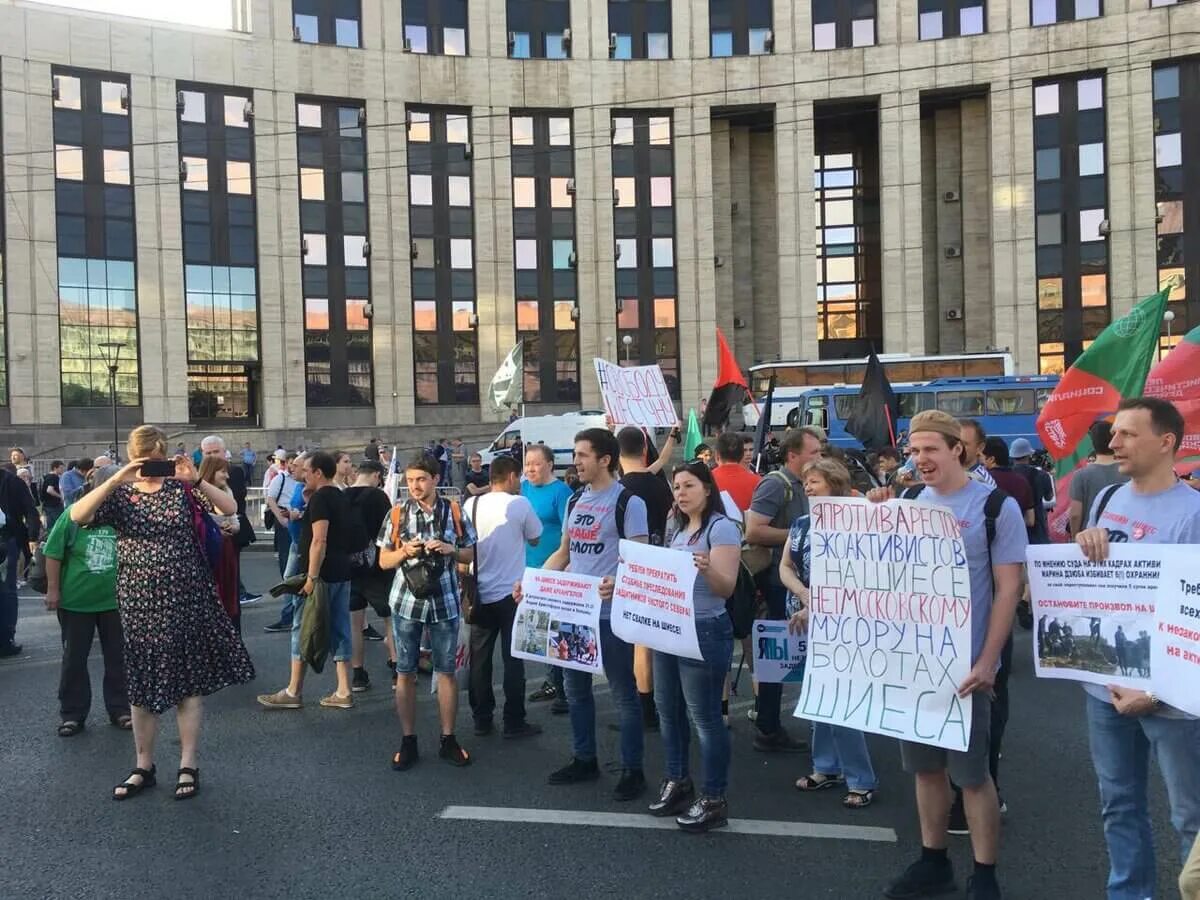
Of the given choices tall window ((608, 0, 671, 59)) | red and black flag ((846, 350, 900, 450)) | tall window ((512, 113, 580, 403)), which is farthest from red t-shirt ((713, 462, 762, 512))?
tall window ((608, 0, 671, 59))

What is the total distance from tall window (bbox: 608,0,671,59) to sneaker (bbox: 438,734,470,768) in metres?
44.8

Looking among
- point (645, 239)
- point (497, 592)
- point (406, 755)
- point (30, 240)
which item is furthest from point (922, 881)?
point (30, 240)

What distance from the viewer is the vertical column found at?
38.3 metres

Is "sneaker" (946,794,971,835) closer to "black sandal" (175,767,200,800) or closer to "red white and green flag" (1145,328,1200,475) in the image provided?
"red white and green flag" (1145,328,1200,475)

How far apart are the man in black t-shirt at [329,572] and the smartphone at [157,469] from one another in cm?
177

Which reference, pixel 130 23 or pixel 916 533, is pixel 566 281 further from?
pixel 916 533

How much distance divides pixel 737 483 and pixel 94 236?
135 feet

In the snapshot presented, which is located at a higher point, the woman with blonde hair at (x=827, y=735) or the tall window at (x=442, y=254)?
the tall window at (x=442, y=254)

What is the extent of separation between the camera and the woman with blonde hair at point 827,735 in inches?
201

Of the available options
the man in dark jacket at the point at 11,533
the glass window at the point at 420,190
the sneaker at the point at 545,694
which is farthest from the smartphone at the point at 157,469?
the glass window at the point at 420,190

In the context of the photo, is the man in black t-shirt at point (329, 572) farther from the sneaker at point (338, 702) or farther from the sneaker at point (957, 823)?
the sneaker at point (957, 823)

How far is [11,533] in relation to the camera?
9.06 metres

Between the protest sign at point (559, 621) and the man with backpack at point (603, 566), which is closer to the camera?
the man with backpack at point (603, 566)

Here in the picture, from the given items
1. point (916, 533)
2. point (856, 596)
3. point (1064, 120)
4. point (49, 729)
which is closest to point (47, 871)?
point (49, 729)
